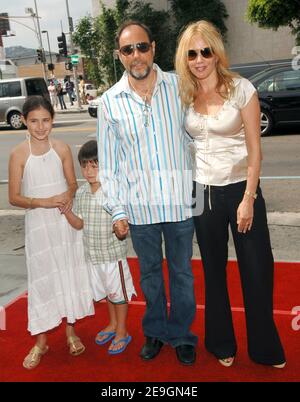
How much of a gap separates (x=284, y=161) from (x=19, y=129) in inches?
489

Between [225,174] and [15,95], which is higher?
[225,174]

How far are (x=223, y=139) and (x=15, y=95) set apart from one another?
657 inches

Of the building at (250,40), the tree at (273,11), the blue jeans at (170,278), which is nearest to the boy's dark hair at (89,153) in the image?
the blue jeans at (170,278)

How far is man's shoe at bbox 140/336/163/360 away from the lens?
3.12 m

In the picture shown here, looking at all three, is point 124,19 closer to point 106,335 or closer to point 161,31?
point 161,31

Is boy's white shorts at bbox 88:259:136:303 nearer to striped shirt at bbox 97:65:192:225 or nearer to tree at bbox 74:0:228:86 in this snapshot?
striped shirt at bbox 97:65:192:225

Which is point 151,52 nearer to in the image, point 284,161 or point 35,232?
point 35,232

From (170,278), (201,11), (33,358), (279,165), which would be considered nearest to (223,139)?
(170,278)

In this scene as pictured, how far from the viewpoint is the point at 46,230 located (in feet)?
10.2

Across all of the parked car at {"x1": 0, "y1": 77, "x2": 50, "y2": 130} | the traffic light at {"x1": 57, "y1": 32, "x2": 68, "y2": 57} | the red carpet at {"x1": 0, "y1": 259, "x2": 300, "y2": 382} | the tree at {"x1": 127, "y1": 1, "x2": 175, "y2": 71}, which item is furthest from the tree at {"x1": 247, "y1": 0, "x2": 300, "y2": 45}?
the red carpet at {"x1": 0, "y1": 259, "x2": 300, "y2": 382}

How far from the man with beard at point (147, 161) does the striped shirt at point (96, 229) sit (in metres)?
0.25

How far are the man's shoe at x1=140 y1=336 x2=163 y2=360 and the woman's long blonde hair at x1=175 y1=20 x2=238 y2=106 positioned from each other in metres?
1.53

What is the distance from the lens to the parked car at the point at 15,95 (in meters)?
17.9
